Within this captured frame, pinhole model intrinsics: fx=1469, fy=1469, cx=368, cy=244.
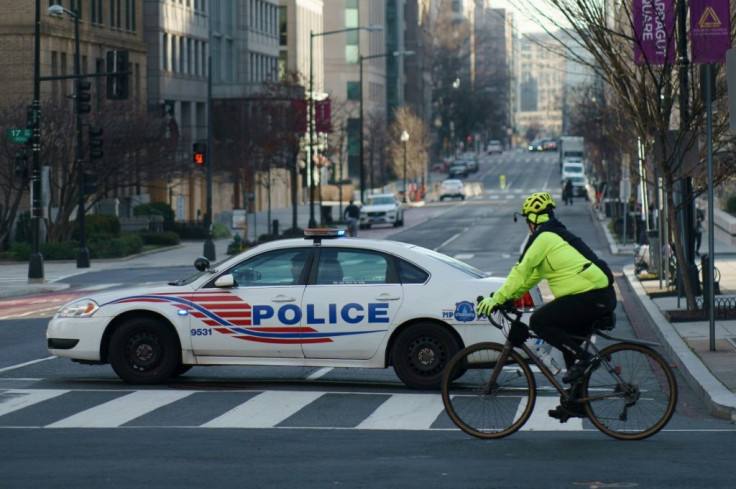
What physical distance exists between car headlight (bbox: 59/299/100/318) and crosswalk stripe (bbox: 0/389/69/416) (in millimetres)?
828

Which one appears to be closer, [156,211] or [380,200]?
[156,211]

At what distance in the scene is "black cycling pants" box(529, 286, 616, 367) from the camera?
10.9 m

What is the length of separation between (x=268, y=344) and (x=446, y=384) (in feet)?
12.9

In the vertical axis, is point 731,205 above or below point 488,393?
above

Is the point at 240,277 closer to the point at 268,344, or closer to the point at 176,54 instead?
the point at 268,344

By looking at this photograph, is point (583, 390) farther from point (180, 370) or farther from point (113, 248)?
point (113, 248)

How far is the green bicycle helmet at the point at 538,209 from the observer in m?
11.1

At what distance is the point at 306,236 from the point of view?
49.0ft

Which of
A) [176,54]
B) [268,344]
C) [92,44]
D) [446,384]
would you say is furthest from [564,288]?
[176,54]

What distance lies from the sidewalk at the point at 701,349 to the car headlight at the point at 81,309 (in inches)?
241

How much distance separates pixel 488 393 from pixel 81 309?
5.57m

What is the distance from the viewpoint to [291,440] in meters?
11.4

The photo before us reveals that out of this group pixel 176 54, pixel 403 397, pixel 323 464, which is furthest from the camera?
pixel 176 54

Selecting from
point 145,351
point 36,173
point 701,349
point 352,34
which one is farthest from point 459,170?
point 145,351
